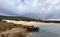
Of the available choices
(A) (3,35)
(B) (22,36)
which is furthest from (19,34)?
(A) (3,35)

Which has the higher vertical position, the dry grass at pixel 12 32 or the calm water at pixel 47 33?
the dry grass at pixel 12 32

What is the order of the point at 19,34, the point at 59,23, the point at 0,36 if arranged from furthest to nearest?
1. the point at 59,23
2. the point at 19,34
3. the point at 0,36

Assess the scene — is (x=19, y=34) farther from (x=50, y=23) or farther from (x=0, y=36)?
(x=50, y=23)

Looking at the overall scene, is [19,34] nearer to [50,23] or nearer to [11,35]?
[11,35]

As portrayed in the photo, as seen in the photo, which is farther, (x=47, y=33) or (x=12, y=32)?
(x=47, y=33)

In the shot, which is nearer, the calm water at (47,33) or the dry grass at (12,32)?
the dry grass at (12,32)

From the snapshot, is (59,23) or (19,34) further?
(59,23)

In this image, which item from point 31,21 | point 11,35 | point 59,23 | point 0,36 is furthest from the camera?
point 59,23

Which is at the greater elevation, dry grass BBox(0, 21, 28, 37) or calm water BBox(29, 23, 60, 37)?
dry grass BBox(0, 21, 28, 37)

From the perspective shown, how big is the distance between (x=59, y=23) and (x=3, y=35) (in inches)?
1406

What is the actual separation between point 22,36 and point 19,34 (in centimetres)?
47

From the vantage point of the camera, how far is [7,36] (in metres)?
20.3

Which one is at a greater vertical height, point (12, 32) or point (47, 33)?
point (12, 32)

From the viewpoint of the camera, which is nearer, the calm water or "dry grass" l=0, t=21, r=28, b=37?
"dry grass" l=0, t=21, r=28, b=37
